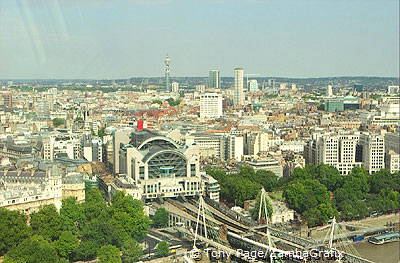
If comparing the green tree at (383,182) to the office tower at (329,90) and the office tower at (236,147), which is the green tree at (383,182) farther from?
the office tower at (329,90)

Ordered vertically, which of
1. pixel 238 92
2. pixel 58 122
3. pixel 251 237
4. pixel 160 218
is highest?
pixel 238 92

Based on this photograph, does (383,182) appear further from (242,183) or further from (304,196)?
(242,183)

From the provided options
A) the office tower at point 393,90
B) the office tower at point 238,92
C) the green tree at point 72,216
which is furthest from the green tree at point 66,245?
the office tower at point 393,90

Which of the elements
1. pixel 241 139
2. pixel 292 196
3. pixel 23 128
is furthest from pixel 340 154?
pixel 23 128

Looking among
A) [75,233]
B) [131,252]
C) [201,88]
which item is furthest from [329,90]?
[131,252]

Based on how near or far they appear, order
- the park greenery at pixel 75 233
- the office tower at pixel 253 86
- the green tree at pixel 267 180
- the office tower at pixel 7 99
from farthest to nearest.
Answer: the office tower at pixel 253 86
the office tower at pixel 7 99
the green tree at pixel 267 180
the park greenery at pixel 75 233

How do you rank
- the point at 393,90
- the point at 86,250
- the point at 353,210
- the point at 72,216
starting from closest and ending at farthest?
the point at 86,250, the point at 72,216, the point at 353,210, the point at 393,90
